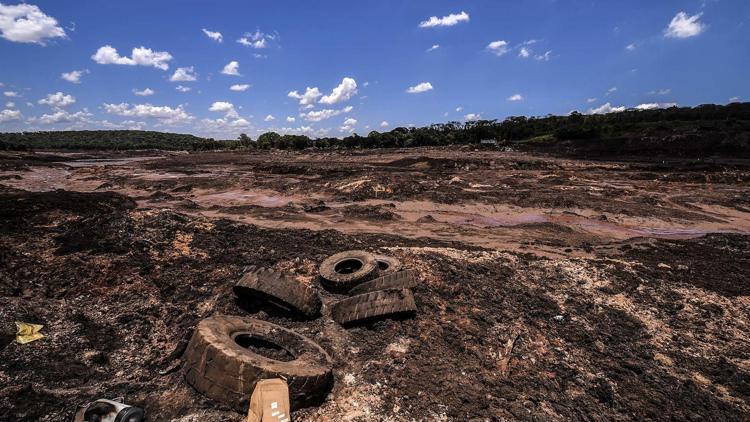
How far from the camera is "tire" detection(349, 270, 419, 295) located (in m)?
7.05

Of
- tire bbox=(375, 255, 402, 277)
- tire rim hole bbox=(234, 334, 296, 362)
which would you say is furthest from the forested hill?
tire rim hole bbox=(234, 334, 296, 362)

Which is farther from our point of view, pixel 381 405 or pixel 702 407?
pixel 702 407

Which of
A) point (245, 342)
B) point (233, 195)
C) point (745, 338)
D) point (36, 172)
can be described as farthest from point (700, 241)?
point (36, 172)

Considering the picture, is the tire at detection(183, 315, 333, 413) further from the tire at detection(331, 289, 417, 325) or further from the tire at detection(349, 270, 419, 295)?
the tire at detection(349, 270, 419, 295)

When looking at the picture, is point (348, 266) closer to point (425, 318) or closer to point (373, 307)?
point (373, 307)

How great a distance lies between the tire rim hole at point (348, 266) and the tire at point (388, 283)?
2.70ft

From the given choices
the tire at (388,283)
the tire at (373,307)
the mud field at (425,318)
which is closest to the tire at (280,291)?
A: the mud field at (425,318)

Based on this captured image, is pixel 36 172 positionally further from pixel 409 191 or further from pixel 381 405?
pixel 381 405

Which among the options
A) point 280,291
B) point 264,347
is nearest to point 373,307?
point 280,291

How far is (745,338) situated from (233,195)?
21.0 m

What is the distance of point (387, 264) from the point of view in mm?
7961

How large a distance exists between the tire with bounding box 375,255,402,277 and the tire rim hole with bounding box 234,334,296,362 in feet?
8.67

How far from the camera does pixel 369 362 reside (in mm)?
5293

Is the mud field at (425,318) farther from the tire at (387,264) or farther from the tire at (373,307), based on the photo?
the tire at (387,264)
